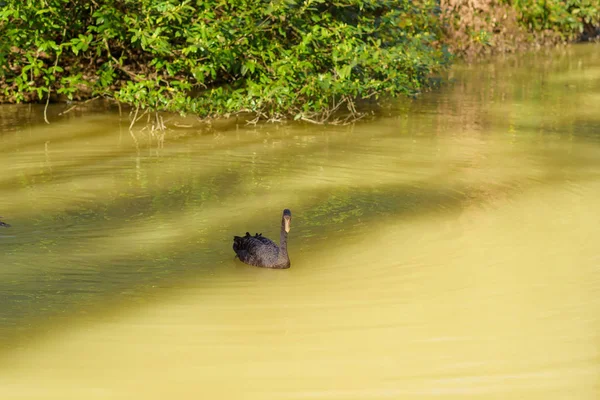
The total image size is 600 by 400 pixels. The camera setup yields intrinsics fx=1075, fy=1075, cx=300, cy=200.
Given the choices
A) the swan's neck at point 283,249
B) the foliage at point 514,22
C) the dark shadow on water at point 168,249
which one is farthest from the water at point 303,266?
the foliage at point 514,22

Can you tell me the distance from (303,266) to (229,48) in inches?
264

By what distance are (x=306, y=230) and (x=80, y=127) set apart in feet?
23.7

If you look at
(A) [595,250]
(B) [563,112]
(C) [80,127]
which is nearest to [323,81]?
(C) [80,127]

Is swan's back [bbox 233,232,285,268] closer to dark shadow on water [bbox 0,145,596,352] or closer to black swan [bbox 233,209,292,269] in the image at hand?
black swan [bbox 233,209,292,269]

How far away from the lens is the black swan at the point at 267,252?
29.4 ft

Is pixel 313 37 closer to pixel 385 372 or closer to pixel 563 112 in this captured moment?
pixel 563 112

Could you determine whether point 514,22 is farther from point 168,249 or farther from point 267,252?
point 267,252

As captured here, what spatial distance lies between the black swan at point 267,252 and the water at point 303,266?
0.12 m

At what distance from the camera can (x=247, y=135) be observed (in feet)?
52.2

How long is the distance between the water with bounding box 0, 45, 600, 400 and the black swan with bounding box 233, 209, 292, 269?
0.40 feet

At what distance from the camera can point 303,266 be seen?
918cm

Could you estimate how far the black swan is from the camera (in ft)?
29.4

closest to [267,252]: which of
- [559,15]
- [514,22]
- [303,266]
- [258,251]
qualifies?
[258,251]

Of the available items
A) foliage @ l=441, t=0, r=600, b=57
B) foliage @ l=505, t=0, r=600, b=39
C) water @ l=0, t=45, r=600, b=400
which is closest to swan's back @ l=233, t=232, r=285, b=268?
water @ l=0, t=45, r=600, b=400
